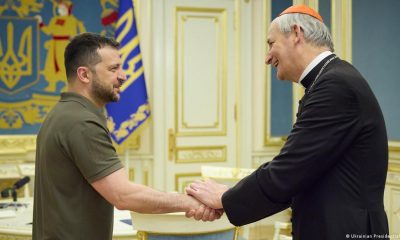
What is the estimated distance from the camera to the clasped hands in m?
1.93

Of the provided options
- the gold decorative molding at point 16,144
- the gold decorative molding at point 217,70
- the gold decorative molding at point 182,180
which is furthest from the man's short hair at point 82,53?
the gold decorative molding at point 182,180

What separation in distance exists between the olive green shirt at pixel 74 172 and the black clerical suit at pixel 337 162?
0.55 meters

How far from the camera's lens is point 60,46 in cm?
520

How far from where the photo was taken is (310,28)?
5.55 ft

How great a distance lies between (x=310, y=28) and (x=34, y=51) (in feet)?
13.1

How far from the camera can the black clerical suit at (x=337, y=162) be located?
1509mm

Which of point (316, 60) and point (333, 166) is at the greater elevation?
point (316, 60)

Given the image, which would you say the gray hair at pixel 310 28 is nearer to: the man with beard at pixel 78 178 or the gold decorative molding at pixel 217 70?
the man with beard at pixel 78 178

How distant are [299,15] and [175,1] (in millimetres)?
3984

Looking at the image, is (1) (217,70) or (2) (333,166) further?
(1) (217,70)

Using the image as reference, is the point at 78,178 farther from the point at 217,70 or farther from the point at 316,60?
the point at 217,70

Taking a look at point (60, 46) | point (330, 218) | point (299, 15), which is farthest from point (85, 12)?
point (330, 218)

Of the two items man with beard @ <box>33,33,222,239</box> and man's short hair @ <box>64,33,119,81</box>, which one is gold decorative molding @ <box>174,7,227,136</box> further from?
man with beard @ <box>33,33,222,239</box>

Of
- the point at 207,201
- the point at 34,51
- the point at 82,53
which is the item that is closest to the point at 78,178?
the point at 82,53
